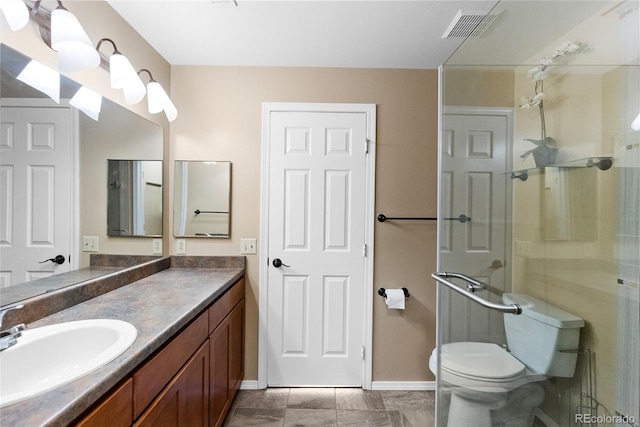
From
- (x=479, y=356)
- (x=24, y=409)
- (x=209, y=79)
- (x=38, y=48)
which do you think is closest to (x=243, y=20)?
(x=209, y=79)

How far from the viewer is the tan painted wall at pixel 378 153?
203 centimetres

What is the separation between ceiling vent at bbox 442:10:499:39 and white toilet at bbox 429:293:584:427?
1.29 metres

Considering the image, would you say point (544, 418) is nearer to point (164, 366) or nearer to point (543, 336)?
point (543, 336)

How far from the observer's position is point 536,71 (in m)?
0.99

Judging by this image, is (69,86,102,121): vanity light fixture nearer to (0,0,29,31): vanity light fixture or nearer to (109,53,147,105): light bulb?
(109,53,147,105): light bulb

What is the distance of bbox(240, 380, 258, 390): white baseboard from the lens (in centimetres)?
202

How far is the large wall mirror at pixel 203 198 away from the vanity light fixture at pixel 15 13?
3.62 feet

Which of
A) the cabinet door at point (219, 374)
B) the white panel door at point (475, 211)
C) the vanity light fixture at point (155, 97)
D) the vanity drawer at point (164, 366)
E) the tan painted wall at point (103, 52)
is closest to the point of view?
the vanity drawer at point (164, 366)

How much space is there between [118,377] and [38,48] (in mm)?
1293

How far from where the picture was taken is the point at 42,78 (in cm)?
108

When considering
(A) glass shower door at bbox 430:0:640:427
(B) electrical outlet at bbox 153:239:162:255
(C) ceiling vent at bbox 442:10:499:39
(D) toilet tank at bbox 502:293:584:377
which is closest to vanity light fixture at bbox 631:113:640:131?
(A) glass shower door at bbox 430:0:640:427

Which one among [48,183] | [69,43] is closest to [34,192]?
[48,183]

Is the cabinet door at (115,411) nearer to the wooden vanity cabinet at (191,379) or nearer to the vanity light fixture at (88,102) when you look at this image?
the wooden vanity cabinet at (191,379)

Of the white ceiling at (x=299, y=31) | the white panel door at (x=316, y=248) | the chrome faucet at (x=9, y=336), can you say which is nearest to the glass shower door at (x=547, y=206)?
the white ceiling at (x=299, y=31)
